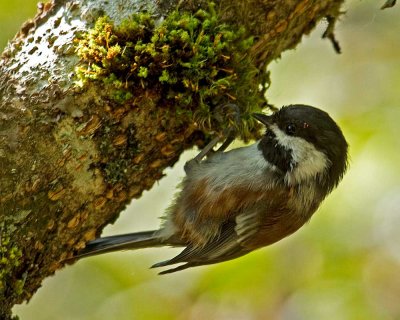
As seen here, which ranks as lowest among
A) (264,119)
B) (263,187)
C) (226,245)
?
(226,245)

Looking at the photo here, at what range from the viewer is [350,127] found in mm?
3875

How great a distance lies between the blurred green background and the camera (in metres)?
3.63

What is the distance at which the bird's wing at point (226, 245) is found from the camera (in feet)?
9.71

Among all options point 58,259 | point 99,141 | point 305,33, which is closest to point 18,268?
point 58,259

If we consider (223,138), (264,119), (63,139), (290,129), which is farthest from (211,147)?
(63,139)

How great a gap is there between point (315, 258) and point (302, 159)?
1149mm

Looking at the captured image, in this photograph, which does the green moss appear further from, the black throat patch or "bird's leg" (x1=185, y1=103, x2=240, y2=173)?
the black throat patch

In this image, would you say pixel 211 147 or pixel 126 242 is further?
pixel 126 242

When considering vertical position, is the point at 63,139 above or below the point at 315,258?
above

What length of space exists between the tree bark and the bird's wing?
55 centimetres

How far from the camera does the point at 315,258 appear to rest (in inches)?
150

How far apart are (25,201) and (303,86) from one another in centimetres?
282

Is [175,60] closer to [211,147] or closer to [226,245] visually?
[211,147]

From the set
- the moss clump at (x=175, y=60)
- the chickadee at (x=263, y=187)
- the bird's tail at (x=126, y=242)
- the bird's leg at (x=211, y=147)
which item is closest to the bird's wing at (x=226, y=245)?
the chickadee at (x=263, y=187)
